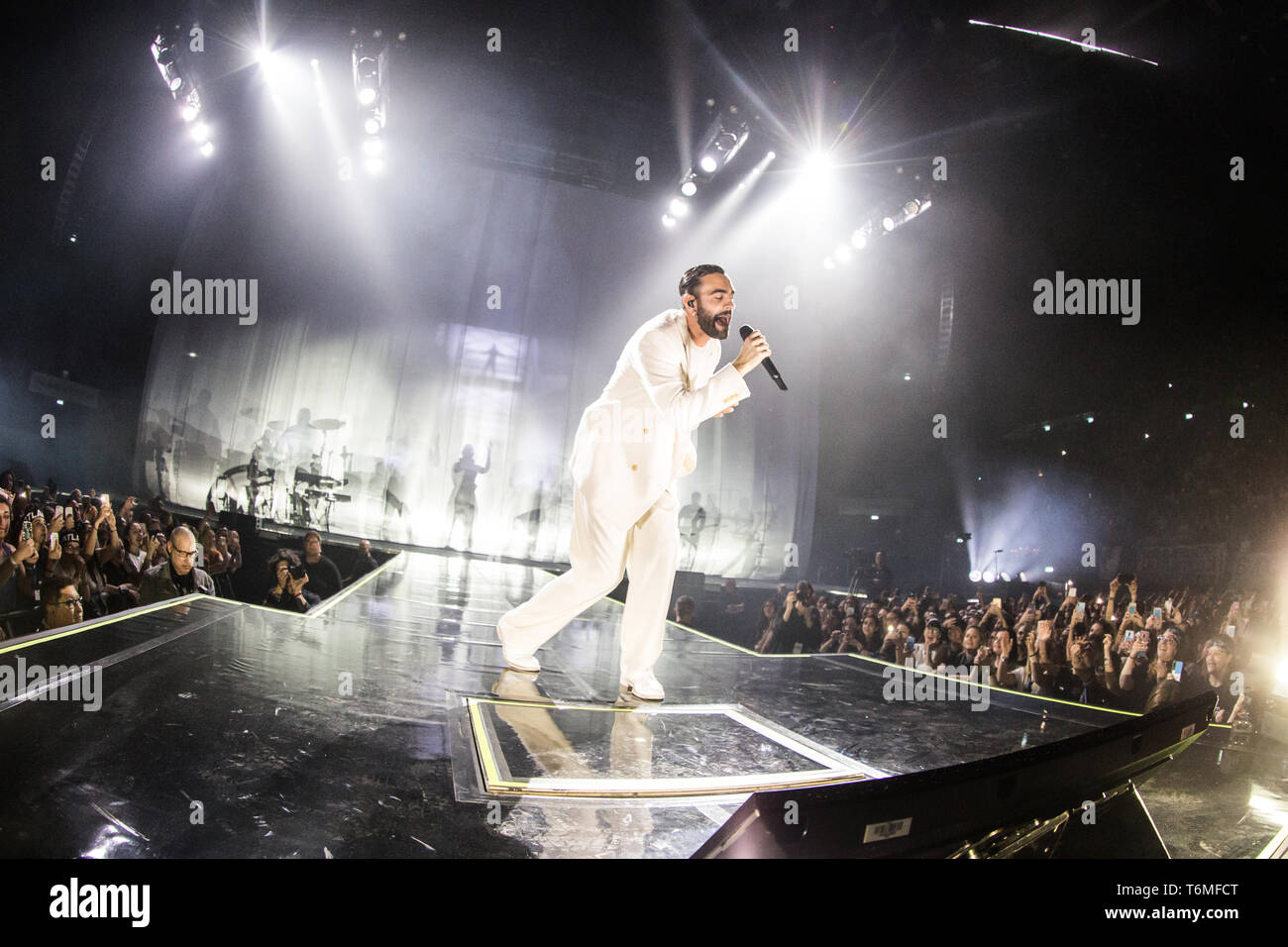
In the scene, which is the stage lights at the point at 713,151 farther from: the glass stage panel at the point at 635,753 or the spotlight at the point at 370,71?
the glass stage panel at the point at 635,753

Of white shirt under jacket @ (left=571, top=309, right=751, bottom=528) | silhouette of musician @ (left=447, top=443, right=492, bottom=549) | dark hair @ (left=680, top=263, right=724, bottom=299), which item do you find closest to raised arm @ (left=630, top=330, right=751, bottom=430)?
white shirt under jacket @ (left=571, top=309, right=751, bottom=528)

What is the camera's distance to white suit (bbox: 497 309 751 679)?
2324 millimetres

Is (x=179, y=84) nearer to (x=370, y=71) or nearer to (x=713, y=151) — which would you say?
(x=370, y=71)

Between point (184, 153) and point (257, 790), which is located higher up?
point (184, 153)

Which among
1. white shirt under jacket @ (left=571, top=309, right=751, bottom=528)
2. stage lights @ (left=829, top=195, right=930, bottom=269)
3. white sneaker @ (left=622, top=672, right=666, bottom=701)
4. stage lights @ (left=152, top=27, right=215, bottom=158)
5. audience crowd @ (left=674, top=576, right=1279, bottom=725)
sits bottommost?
audience crowd @ (left=674, top=576, right=1279, bottom=725)

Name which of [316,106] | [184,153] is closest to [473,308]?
[316,106]

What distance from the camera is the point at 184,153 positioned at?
27.2ft

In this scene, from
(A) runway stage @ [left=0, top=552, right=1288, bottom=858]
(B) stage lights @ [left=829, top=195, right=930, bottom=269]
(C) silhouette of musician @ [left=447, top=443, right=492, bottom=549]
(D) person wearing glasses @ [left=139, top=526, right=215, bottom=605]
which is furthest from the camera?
(C) silhouette of musician @ [left=447, top=443, right=492, bottom=549]

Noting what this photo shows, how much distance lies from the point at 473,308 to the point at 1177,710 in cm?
1100

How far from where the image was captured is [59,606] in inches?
115

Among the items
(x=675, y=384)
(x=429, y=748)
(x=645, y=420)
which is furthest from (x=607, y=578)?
(x=429, y=748)

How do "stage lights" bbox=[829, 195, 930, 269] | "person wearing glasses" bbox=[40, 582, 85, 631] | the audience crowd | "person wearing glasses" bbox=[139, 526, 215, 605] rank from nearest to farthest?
"person wearing glasses" bbox=[40, 582, 85, 631] → "person wearing glasses" bbox=[139, 526, 215, 605] → the audience crowd → "stage lights" bbox=[829, 195, 930, 269]

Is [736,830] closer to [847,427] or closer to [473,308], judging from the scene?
[473,308]

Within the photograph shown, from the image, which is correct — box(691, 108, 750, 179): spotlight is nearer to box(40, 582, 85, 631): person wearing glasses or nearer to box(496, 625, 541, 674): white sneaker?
box(496, 625, 541, 674): white sneaker
